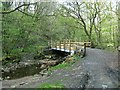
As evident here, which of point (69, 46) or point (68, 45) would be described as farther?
point (68, 45)

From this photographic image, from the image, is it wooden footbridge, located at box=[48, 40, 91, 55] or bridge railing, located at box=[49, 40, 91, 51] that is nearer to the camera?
wooden footbridge, located at box=[48, 40, 91, 55]

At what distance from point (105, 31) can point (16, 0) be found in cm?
1511

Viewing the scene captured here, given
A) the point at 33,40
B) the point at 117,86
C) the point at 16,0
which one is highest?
the point at 16,0

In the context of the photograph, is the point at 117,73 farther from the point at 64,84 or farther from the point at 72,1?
the point at 72,1

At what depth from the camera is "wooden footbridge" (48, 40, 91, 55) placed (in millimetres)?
19734

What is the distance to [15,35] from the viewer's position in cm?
1942

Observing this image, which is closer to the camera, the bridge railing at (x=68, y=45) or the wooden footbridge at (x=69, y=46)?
the wooden footbridge at (x=69, y=46)

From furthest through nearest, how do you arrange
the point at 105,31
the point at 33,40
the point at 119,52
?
the point at 105,31
the point at 33,40
the point at 119,52

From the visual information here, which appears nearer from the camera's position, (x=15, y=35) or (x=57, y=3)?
(x=15, y=35)

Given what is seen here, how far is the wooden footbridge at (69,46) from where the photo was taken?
19734 millimetres

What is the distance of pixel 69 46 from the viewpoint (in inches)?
907

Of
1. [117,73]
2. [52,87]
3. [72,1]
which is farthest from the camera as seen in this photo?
[72,1]

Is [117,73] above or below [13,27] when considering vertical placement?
below

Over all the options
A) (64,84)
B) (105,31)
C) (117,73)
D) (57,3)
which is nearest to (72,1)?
(57,3)
